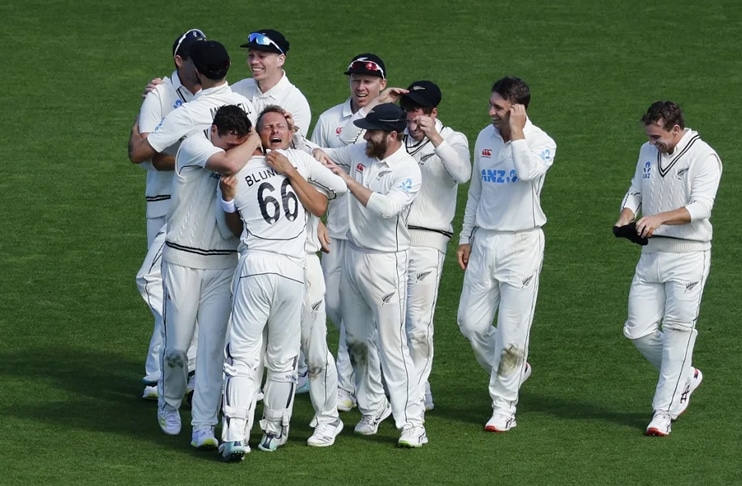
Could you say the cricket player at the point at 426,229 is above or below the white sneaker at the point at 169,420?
above

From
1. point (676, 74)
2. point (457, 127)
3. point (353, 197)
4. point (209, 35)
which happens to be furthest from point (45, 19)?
point (353, 197)

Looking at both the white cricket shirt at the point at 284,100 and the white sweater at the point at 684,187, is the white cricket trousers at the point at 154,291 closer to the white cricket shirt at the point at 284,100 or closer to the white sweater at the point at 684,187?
the white cricket shirt at the point at 284,100

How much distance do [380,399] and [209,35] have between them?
10.7m

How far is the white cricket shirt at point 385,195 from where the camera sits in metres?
8.10

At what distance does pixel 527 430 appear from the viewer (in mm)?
8594

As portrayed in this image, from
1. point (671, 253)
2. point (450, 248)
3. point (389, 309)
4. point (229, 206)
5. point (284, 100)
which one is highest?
point (284, 100)

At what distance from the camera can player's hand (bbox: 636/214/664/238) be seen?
827cm

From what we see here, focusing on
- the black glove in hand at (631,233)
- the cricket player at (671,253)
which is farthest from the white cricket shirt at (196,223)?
the cricket player at (671,253)

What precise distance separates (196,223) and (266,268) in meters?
0.61

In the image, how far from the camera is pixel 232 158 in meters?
7.75

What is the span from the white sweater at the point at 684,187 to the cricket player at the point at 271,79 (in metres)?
2.27

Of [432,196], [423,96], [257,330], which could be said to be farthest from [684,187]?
[257,330]

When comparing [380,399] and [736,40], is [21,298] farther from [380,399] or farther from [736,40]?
[736,40]

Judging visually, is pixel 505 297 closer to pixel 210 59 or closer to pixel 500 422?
pixel 500 422
